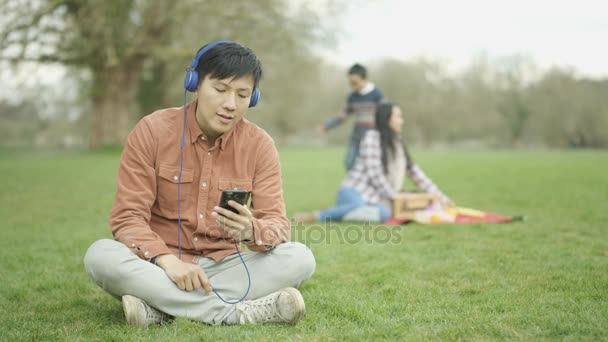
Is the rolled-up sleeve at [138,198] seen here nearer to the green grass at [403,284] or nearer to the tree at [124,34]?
the green grass at [403,284]

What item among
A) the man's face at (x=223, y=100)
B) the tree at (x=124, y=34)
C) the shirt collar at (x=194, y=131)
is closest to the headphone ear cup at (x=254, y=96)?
the man's face at (x=223, y=100)

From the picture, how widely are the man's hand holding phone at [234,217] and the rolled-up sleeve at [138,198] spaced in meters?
0.42

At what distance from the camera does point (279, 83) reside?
2903 centimetres

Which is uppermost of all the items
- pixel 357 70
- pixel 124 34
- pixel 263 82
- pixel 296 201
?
pixel 124 34

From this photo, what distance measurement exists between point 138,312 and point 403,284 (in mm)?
1848

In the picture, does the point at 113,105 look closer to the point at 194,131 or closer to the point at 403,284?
the point at 194,131

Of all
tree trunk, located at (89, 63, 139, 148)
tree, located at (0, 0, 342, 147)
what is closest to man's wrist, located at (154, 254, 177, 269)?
tree, located at (0, 0, 342, 147)

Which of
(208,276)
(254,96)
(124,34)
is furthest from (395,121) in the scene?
(124,34)

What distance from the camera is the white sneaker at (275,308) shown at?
2955 mm

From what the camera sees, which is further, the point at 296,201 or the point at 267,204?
the point at 296,201

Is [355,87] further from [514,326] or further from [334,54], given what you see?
[334,54]

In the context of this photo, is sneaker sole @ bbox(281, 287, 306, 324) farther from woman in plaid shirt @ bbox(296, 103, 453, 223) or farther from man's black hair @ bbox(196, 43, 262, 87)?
woman in plaid shirt @ bbox(296, 103, 453, 223)

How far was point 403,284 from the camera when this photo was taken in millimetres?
3842

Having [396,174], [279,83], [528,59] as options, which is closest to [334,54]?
[279,83]
